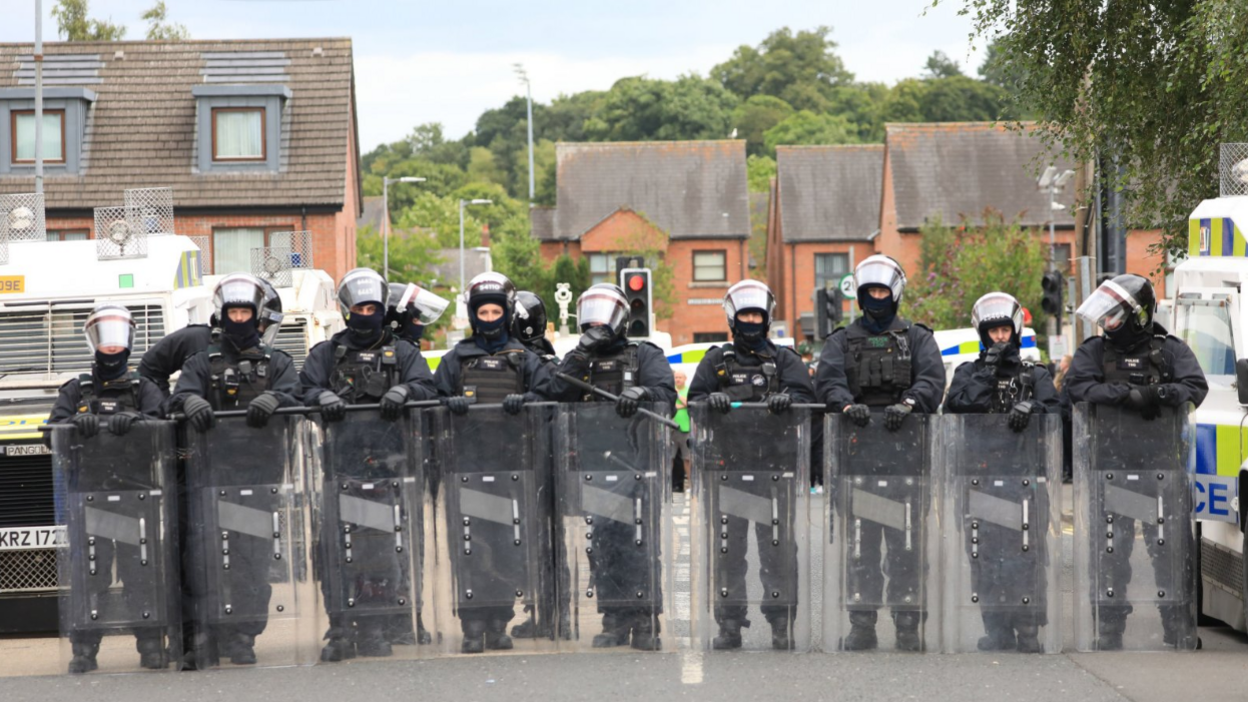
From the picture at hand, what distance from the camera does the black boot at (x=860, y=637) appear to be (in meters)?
8.96

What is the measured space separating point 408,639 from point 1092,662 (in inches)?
140

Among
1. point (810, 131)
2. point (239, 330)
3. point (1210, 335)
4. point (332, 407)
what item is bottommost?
point (332, 407)

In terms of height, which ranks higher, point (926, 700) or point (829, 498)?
point (829, 498)

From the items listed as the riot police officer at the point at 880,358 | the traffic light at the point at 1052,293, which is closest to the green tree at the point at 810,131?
the traffic light at the point at 1052,293

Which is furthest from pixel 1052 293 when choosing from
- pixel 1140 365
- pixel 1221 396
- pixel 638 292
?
pixel 1140 365

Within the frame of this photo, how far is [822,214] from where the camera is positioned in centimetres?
6450

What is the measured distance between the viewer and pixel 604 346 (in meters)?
9.81

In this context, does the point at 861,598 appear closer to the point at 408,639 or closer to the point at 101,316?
the point at 408,639

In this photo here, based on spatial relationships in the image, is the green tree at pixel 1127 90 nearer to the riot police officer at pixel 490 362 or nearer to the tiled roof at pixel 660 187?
the riot police officer at pixel 490 362

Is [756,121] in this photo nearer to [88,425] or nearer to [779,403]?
[779,403]

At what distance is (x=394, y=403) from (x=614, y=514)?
1.30 m

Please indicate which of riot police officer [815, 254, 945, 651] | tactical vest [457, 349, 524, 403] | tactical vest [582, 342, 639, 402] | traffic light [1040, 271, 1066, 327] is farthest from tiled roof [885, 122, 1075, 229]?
tactical vest [457, 349, 524, 403]

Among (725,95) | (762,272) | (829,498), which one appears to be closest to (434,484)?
(829,498)

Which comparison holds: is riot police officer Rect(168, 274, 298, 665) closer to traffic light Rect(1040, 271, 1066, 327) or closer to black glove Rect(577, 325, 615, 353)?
black glove Rect(577, 325, 615, 353)
